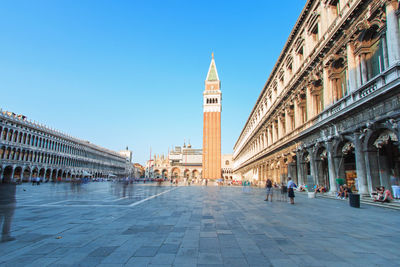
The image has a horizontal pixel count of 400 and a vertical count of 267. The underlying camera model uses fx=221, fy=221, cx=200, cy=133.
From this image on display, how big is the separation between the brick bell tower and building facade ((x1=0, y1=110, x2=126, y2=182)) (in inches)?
1311

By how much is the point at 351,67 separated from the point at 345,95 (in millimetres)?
1924

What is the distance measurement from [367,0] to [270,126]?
71.6 ft

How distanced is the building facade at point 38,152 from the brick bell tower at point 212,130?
3329 centimetres

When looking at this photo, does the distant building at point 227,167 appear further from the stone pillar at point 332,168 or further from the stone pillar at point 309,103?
the stone pillar at point 332,168

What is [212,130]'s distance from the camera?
83938mm

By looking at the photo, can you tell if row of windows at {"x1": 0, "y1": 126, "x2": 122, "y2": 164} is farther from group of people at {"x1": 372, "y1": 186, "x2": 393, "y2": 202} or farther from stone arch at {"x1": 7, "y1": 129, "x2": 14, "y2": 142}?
group of people at {"x1": 372, "y1": 186, "x2": 393, "y2": 202}

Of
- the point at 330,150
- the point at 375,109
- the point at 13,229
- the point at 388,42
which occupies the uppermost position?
the point at 388,42

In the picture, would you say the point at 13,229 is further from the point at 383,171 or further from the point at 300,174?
the point at 300,174

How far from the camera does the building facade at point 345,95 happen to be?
11203 mm

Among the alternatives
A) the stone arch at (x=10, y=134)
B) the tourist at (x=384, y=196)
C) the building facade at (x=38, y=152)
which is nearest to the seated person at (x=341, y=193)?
the tourist at (x=384, y=196)

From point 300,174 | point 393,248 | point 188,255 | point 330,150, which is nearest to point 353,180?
point 330,150

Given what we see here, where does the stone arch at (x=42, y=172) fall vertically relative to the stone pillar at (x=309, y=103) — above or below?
below

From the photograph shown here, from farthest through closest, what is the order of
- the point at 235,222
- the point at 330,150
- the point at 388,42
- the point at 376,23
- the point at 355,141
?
the point at 330,150 < the point at 355,141 < the point at 376,23 < the point at 388,42 < the point at 235,222

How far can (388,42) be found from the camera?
11242 mm
